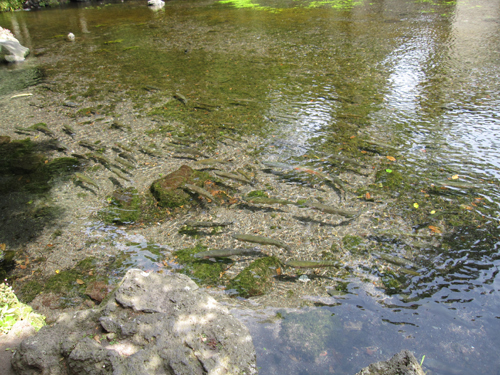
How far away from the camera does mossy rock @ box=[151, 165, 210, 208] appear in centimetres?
507

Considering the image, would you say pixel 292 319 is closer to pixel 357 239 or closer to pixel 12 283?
pixel 357 239

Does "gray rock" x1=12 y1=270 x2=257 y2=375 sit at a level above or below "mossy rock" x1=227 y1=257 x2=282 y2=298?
above

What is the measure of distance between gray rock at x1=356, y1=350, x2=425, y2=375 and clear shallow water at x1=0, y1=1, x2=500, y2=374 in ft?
2.23

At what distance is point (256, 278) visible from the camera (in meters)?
3.78

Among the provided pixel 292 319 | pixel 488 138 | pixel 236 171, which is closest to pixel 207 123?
pixel 236 171

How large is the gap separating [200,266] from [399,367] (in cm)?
245

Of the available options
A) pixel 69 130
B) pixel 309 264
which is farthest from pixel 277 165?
pixel 69 130

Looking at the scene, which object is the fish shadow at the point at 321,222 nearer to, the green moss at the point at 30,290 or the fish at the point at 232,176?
the fish at the point at 232,176

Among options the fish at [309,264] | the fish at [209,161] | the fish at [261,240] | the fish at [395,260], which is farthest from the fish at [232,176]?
the fish at [395,260]

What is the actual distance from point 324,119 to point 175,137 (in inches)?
130

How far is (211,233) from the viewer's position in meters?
4.47

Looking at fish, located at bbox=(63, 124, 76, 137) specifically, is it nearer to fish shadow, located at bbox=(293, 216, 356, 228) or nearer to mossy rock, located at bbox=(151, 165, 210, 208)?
mossy rock, located at bbox=(151, 165, 210, 208)

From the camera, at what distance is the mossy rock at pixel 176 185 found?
5074mm

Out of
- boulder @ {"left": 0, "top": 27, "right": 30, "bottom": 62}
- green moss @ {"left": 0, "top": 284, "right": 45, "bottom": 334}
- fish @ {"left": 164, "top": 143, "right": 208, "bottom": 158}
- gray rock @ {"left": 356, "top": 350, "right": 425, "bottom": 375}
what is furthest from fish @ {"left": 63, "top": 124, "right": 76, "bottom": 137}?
boulder @ {"left": 0, "top": 27, "right": 30, "bottom": 62}
